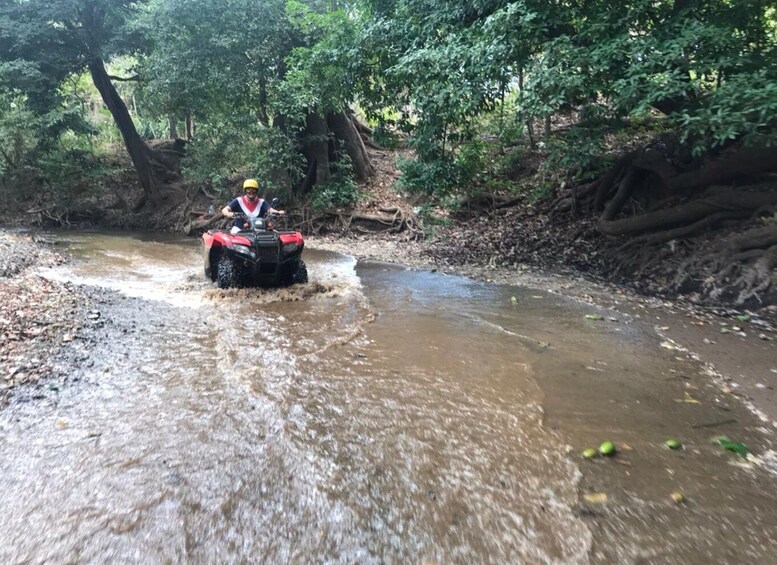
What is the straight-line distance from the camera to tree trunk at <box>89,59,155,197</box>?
18.6 metres

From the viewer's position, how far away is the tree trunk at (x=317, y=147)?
52.5 ft

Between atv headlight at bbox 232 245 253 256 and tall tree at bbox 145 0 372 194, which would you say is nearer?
atv headlight at bbox 232 245 253 256

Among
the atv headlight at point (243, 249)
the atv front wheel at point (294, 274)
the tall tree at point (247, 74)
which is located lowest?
the atv front wheel at point (294, 274)

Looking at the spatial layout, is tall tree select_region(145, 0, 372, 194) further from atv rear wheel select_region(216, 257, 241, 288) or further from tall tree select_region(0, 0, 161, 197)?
atv rear wheel select_region(216, 257, 241, 288)

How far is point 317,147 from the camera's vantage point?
1634cm

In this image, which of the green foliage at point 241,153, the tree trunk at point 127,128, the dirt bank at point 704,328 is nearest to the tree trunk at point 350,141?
the green foliage at point 241,153

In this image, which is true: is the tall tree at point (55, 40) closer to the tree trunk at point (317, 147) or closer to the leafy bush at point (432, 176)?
the tree trunk at point (317, 147)

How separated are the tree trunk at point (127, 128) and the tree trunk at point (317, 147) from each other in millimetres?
7304

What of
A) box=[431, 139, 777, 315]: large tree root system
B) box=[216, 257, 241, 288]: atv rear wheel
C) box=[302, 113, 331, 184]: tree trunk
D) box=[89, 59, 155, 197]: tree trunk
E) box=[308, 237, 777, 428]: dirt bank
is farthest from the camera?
box=[89, 59, 155, 197]: tree trunk

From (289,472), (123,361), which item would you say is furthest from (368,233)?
(289,472)

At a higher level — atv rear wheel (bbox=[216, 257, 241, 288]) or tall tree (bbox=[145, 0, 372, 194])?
tall tree (bbox=[145, 0, 372, 194])

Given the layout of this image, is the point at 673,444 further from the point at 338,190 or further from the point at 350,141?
the point at 350,141

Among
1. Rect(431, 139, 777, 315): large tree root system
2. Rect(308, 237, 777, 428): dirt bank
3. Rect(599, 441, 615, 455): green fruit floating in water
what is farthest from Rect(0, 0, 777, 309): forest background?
Rect(599, 441, 615, 455): green fruit floating in water

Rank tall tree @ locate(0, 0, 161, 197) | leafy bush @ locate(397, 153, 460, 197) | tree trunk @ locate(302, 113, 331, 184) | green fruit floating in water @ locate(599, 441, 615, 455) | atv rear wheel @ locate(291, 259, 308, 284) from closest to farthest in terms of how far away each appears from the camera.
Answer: green fruit floating in water @ locate(599, 441, 615, 455) < atv rear wheel @ locate(291, 259, 308, 284) < leafy bush @ locate(397, 153, 460, 197) < tree trunk @ locate(302, 113, 331, 184) < tall tree @ locate(0, 0, 161, 197)
